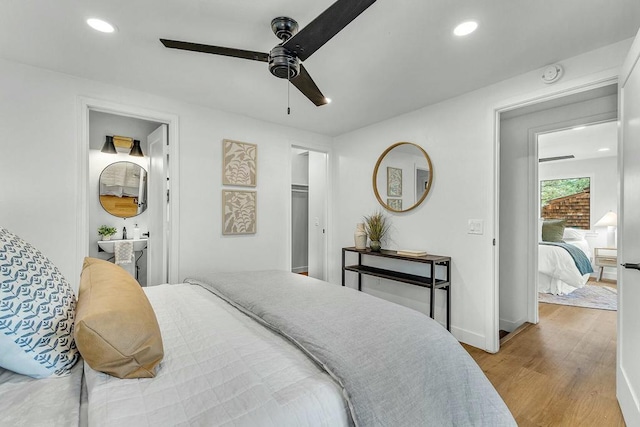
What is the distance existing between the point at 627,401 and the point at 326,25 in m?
2.57

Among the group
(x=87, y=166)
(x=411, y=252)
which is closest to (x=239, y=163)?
(x=87, y=166)

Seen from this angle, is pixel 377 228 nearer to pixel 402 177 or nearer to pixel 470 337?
pixel 402 177

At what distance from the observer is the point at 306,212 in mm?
5945

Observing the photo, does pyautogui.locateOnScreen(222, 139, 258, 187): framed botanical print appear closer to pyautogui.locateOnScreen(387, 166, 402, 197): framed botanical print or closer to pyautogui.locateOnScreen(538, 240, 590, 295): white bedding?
pyautogui.locateOnScreen(387, 166, 402, 197): framed botanical print

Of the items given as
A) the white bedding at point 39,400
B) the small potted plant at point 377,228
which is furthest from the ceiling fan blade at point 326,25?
the small potted plant at point 377,228

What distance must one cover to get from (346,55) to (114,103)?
2.06 metres

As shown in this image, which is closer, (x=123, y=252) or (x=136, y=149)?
(x=123, y=252)

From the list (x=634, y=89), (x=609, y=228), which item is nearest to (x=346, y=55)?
(x=634, y=89)

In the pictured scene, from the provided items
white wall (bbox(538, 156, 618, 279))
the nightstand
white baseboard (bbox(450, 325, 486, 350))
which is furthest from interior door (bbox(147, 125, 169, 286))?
→ the nightstand

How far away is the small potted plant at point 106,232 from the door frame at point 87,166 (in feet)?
4.27

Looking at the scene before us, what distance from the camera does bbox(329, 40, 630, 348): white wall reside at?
7.70 feet

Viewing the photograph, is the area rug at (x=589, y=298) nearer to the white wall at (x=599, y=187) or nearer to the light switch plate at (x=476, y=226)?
the white wall at (x=599, y=187)

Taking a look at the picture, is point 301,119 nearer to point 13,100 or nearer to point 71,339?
point 13,100

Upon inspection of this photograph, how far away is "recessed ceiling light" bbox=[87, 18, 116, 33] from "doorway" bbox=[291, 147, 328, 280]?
3.20m
